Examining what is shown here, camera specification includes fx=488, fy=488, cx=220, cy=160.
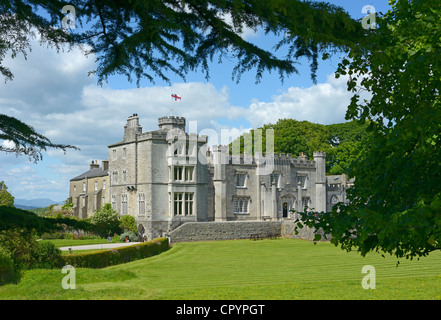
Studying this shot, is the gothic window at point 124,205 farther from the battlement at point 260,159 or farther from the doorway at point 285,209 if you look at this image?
the doorway at point 285,209

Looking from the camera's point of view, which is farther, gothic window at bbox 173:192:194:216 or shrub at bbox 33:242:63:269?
gothic window at bbox 173:192:194:216

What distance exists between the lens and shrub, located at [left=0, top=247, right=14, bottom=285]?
51.8ft

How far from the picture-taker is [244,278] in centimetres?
→ 1956

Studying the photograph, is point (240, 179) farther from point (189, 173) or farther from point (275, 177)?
point (189, 173)

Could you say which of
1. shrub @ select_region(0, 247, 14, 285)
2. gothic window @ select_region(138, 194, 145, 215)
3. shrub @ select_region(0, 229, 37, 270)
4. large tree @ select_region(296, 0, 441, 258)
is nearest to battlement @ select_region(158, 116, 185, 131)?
gothic window @ select_region(138, 194, 145, 215)

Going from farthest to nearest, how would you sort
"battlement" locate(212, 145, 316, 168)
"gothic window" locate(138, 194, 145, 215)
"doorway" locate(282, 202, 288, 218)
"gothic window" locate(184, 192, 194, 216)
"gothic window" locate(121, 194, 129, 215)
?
"doorway" locate(282, 202, 288, 218), "battlement" locate(212, 145, 316, 168), "gothic window" locate(121, 194, 129, 215), "gothic window" locate(184, 192, 194, 216), "gothic window" locate(138, 194, 145, 215)

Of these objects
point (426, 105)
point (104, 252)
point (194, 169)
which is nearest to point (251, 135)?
point (194, 169)

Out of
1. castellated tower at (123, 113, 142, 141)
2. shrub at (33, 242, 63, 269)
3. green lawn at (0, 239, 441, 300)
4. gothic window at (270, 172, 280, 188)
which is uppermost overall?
castellated tower at (123, 113, 142, 141)

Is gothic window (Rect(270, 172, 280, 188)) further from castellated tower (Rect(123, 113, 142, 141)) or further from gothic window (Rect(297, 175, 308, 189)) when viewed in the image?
castellated tower (Rect(123, 113, 142, 141))

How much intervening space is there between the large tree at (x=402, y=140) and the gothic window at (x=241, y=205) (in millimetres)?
35043

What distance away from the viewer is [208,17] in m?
6.31

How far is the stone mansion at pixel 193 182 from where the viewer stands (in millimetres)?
39969

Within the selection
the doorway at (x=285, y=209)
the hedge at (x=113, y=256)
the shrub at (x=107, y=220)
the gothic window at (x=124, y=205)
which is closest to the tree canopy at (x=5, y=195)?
the gothic window at (x=124, y=205)

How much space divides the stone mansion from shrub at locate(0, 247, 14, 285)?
2223 cm
